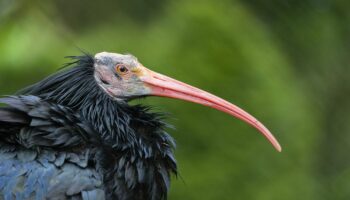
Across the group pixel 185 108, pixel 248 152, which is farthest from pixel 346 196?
pixel 185 108

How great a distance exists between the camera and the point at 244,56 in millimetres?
9992

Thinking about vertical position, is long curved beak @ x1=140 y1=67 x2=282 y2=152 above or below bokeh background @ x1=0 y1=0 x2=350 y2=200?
below

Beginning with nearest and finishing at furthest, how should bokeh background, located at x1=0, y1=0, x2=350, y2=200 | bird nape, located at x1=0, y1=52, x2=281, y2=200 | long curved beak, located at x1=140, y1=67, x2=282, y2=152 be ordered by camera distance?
bird nape, located at x1=0, y1=52, x2=281, y2=200 < long curved beak, located at x1=140, y1=67, x2=282, y2=152 < bokeh background, located at x1=0, y1=0, x2=350, y2=200

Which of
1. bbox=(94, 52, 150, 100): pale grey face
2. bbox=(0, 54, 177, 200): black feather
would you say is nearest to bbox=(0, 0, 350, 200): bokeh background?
bbox=(94, 52, 150, 100): pale grey face

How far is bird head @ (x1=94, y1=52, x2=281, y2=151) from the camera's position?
19.8ft

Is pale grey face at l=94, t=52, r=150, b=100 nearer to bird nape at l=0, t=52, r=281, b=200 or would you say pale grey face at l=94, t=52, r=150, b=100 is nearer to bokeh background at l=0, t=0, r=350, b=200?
bird nape at l=0, t=52, r=281, b=200

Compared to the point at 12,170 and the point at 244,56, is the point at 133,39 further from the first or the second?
the point at 12,170

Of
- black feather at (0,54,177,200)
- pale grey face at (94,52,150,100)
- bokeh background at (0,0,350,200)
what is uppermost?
bokeh background at (0,0,350,200)

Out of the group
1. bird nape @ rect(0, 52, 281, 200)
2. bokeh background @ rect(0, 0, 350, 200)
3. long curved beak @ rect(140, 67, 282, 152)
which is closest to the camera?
bird nape @ rect(0, 52, 281, 200)

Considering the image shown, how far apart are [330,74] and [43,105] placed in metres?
7.41

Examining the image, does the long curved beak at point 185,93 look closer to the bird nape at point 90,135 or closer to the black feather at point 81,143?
the bird nape at point 90,135

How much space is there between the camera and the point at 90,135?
557 cm

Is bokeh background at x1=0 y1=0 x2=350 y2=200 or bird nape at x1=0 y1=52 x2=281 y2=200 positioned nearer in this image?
bird nape at x1=0 y1=52 x2=281 y2=200

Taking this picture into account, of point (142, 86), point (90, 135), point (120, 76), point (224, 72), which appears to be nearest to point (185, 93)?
point (142, 86)
